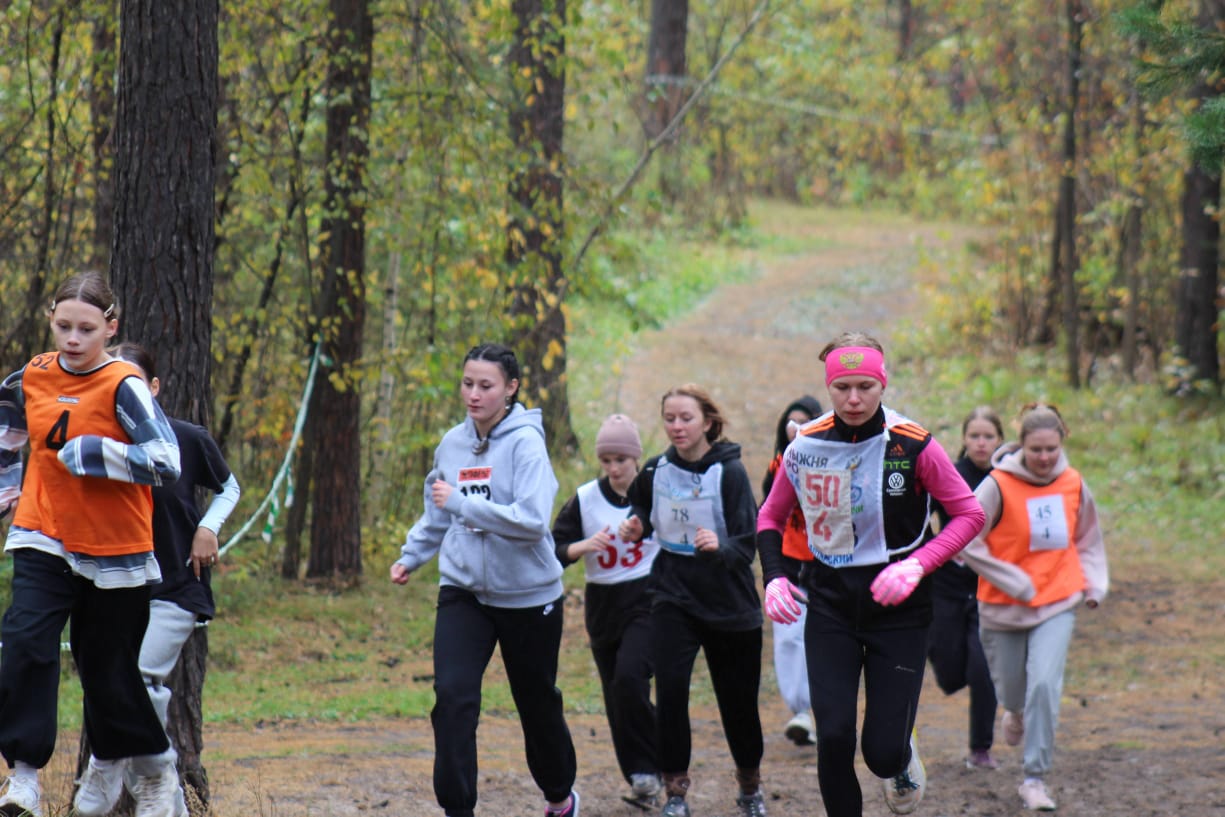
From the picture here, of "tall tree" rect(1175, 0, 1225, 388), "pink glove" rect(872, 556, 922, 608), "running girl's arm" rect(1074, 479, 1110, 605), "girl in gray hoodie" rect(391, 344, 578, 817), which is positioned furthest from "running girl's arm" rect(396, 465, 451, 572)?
"tall tree" rect(1175, 0, 1225, 388)

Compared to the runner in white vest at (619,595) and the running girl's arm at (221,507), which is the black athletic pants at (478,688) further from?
the running girl's arm at (221,507)

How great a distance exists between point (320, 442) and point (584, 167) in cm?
312

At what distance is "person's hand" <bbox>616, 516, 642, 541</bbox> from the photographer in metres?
6.55

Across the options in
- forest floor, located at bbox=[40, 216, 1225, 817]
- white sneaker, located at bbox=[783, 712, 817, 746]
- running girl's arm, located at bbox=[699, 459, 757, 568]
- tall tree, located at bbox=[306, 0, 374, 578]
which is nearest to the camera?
running girl's arm, located at bbox=[699, 459, 757, 568]

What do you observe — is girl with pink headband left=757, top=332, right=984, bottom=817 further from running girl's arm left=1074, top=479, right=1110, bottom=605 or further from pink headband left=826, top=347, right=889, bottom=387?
running girl's arm left=1074, top=479, right=1110, bottom=605

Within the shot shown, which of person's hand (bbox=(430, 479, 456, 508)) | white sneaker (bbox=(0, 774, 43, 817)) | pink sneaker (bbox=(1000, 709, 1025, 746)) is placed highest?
person's hand (bbox=(430, 479, 456, 508))

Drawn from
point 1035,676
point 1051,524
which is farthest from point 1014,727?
point 1051,524

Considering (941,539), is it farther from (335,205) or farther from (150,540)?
(335,205)

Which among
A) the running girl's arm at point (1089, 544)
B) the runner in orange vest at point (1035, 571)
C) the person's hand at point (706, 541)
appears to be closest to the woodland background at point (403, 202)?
the runner in orange vest at point (1035, 571)

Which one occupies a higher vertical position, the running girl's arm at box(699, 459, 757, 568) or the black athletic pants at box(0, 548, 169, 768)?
the running girl's arm at box(699, 459, 757, 568)

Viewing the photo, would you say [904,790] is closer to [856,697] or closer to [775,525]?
[856,697]

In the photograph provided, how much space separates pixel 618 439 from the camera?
7.07 metres

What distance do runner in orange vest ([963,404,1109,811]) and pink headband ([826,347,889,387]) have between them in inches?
84.7

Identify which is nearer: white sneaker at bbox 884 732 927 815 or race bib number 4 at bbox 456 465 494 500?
white sneaker at bbox 884 732 927 815
